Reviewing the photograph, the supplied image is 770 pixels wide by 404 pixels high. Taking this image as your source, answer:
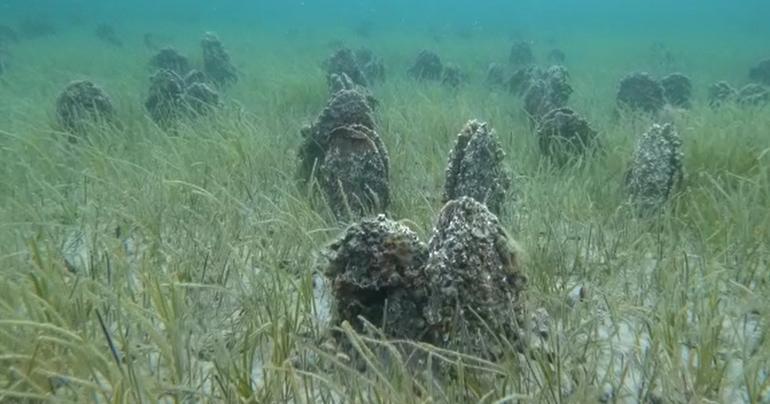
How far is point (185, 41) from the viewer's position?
24906 mm

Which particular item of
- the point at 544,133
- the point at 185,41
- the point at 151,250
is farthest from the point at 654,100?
the point at 185,41

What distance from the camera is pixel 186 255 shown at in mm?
3564

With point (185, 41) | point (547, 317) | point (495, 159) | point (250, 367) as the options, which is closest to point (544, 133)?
point (495, 159)

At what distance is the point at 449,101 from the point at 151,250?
7044mm

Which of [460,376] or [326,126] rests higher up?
[326,126]

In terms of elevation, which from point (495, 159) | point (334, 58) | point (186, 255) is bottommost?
point (186, 255)

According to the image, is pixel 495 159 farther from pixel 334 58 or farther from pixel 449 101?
pixel 334 58

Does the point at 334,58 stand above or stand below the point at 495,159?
above

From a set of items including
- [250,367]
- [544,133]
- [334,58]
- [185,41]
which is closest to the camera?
[250,367]

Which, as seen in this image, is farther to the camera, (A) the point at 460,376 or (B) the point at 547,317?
(B) the point at 547,317

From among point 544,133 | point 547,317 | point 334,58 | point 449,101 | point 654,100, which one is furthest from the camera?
point 334,58

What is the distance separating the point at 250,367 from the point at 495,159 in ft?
8.57

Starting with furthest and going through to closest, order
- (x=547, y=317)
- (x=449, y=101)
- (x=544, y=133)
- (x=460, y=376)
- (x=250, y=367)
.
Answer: (x=449, y=101), (x=544, y=133), (x=547, y=317), (x=250, y=367), (x=460, y=376)

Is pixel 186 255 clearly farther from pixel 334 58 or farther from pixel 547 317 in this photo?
pixel 334 58
